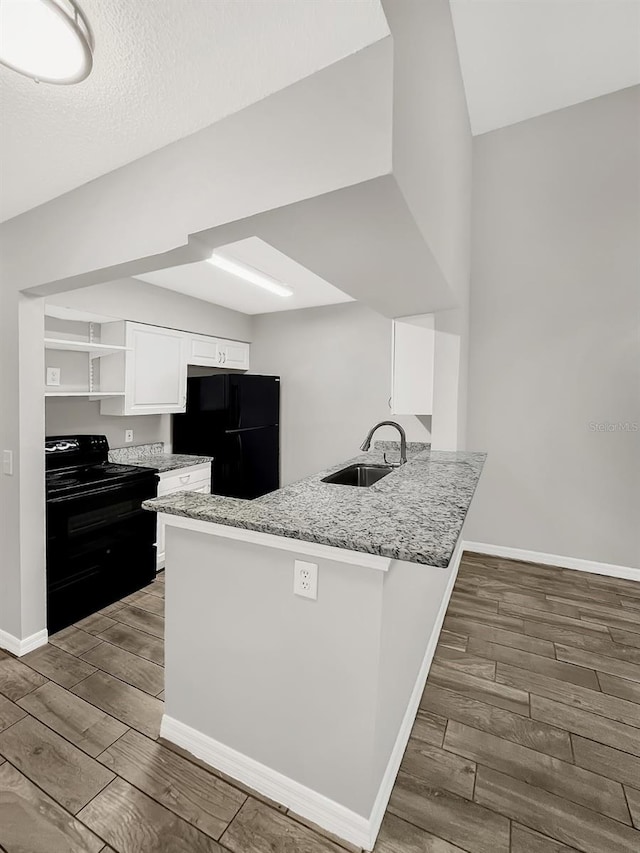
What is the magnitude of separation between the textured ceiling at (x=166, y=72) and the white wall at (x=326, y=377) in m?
3.05

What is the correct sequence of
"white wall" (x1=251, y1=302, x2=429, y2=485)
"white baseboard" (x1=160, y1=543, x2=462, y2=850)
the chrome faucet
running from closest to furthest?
"white baseboard" (x1=160, y1=543, x2=462, y2=850)
the chrome faucet
"white wall" (x1=251, y1=302, x2=429, y2=485)

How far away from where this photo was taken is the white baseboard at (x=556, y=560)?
327 cm

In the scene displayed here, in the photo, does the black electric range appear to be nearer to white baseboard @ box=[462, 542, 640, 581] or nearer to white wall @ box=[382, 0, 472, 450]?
white wall @ box=[382, 0, 472, 450]

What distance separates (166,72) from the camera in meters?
1.25

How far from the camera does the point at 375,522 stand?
1317 millimetres

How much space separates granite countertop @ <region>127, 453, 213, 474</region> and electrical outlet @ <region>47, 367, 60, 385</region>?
0.90 meters

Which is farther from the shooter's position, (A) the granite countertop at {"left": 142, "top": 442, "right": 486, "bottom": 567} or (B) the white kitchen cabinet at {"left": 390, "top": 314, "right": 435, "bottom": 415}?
(B) the white kitchen cabinet at {"left": 390, "top": 314, "right": 435, "bottom": 415}

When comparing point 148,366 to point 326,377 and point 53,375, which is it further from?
point 326,377

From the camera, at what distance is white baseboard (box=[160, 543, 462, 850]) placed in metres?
→ 1.29

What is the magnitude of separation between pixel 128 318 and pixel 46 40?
273cm

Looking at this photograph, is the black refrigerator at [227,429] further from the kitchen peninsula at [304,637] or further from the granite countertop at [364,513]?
the kitchen peninsula at [304,637]

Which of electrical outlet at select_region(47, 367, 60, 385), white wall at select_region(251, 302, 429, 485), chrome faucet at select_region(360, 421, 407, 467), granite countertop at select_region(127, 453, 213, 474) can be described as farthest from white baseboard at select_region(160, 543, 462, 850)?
white wall at select_region(251, 302, 429, 485)

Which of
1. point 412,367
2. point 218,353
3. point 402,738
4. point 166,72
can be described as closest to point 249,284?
point 218,353

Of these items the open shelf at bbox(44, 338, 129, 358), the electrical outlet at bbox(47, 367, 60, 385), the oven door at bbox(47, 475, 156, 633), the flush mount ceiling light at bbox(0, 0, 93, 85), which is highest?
the flush mount ceiling light at bbox(0, 0, 93, 85)
